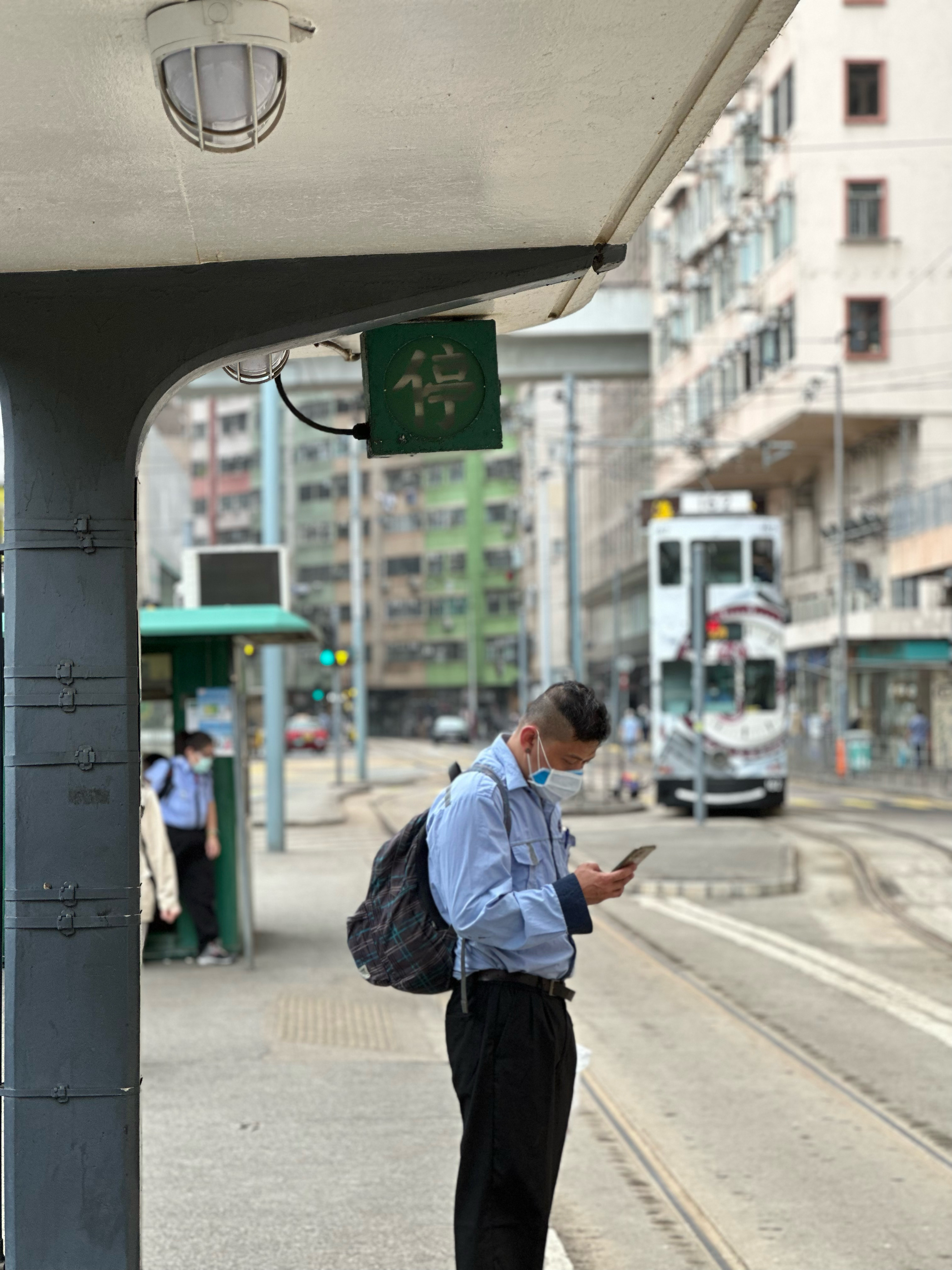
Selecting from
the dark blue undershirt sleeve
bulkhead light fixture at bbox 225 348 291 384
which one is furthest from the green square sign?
the dark blue undershirt sleeve

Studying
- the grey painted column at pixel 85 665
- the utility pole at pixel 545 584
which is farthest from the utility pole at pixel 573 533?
the grey painted column at pixel 85 665

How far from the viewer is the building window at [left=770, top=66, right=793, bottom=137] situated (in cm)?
4494

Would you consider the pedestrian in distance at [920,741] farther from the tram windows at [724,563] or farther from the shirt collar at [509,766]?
the shirt collar at [509,766]

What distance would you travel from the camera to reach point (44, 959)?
3.83 metres

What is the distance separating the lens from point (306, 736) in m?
75.3

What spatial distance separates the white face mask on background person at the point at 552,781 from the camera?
4.30 metres

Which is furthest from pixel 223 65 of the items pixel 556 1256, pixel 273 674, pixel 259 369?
pixel 273 674

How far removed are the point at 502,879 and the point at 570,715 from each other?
45 centimetres

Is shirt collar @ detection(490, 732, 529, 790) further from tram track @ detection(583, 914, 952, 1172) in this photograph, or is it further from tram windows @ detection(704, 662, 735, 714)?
tram windows @ detection(704, 662, 735, 714)

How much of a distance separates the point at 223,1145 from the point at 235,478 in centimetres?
10460

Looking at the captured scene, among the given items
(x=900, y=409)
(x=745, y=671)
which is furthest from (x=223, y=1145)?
(x=900, y=409)

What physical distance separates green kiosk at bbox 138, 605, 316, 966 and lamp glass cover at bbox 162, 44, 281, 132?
891 cm

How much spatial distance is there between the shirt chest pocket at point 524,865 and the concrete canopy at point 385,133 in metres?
1.42

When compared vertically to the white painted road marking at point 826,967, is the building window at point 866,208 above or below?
above
